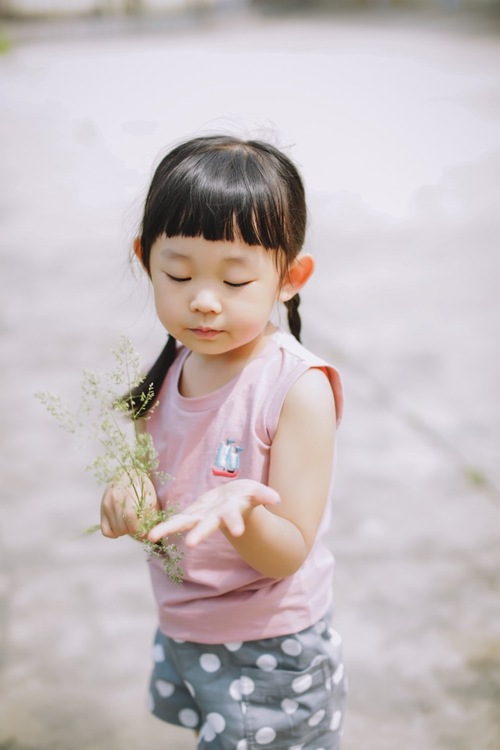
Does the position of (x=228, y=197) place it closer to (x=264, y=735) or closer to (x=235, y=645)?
(x=235, y=645)

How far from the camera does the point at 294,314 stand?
1.64 m

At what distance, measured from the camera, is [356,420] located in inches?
135

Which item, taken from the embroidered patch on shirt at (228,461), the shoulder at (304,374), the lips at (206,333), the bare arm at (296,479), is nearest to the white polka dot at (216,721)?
the bare arm at (296,479)

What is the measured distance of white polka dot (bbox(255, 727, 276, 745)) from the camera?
5.06 feet

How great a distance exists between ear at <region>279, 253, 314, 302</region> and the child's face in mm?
69

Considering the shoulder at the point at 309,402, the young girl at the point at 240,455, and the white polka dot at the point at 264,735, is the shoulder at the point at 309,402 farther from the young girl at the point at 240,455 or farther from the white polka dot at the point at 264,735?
the white polka dot at the point at 264,735

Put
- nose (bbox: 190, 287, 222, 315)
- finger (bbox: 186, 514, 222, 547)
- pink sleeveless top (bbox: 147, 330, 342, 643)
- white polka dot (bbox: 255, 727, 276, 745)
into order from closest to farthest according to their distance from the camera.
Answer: finger (bbox: 186, 514, 222, 547) → nose (bbox: 190, 287, 222, 315) → pink sleeveless top (bbox: 147, 330, 342, 643) → white polka dot (bbox: 255, 727, 276, 745)

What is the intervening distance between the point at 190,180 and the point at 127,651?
1.41 metres

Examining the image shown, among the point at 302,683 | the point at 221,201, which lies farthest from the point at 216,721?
the point at 221,201

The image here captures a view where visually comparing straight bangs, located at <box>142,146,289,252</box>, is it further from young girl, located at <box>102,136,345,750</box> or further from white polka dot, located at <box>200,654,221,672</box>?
white polka dot, located at <box>200,654,221,672</box>

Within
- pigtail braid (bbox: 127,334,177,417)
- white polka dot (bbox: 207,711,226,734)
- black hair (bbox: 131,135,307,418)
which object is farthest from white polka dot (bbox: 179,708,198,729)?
black hair (bbox: 131,135,307,418)

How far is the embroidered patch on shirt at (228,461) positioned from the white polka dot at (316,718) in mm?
456

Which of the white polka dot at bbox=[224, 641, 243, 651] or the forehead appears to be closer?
the forehead

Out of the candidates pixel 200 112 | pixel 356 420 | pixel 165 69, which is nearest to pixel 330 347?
pixel 356 420
